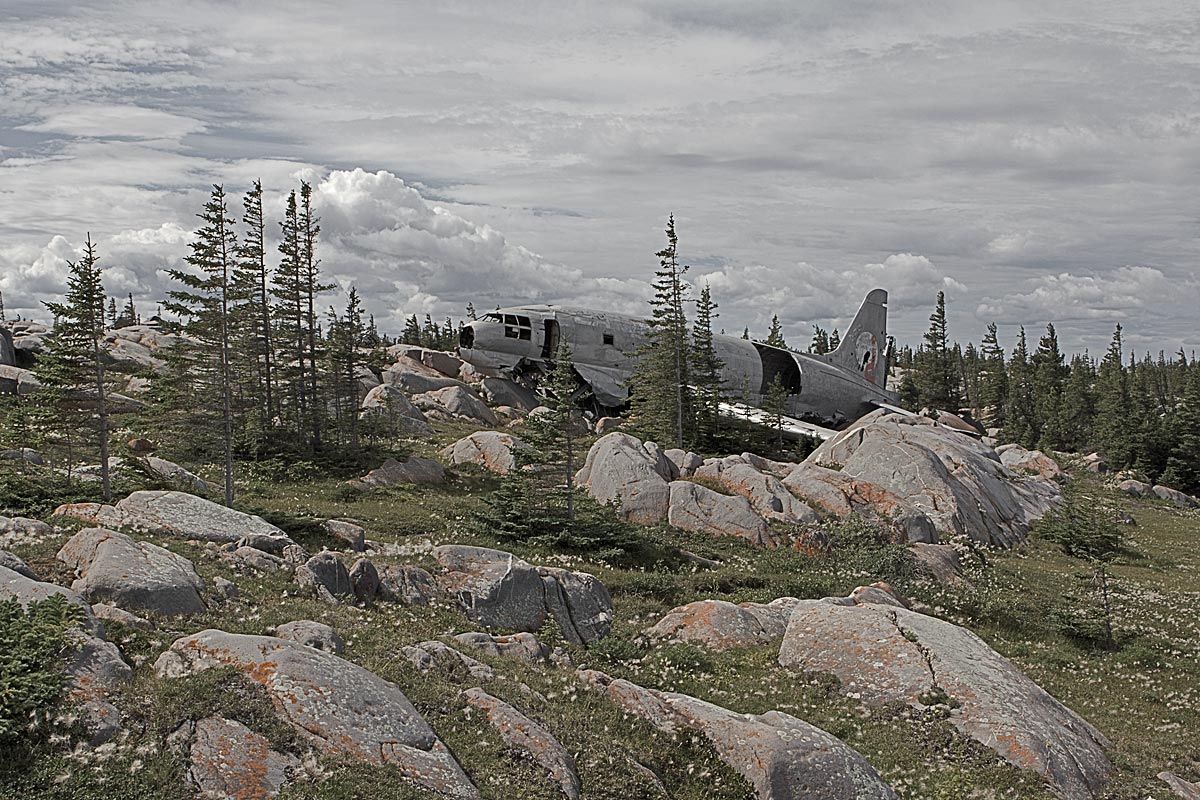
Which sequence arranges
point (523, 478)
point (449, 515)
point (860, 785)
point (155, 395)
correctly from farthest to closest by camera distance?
point (155, 395) < point (449, 515) < point (523, 478) < point (860, 785)

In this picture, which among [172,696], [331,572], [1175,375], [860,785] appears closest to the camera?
[172,696]

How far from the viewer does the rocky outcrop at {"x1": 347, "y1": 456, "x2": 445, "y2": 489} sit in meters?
34.4

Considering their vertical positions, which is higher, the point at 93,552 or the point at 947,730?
the point at 93,552

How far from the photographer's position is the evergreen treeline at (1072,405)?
7281 centimetres

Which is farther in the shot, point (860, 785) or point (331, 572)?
point (331, 572)

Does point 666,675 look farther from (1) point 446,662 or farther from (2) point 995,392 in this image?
(2) point 995,392

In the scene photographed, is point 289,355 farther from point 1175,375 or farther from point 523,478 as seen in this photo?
point 1175,375

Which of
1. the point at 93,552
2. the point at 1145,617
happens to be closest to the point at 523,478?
the point at 93,552

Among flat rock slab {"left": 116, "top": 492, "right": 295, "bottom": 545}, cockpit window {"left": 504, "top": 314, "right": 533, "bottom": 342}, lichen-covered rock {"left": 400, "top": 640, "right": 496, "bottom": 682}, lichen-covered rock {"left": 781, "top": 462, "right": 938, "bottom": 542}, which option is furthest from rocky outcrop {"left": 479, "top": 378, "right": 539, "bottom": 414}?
lichen-covered rock {"left": 400, "top": 640, "right": 496, "bottom": 682}

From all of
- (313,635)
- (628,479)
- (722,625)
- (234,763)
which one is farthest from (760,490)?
(234,763)

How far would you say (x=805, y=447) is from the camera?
174ft

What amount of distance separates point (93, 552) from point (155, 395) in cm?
2598

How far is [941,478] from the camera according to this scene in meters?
35.0

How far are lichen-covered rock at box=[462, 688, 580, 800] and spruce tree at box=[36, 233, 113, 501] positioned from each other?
17284 mm
